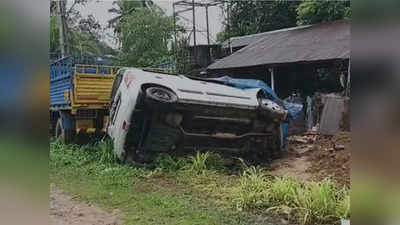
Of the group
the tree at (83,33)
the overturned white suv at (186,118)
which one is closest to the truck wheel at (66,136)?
the overturned white suv at (186,118)

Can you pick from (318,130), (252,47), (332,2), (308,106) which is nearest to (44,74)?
(318,130)

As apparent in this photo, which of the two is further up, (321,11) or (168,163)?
(321,11)

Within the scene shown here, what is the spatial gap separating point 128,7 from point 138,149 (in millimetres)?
15353

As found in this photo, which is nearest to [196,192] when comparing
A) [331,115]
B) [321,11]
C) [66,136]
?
[66,136]

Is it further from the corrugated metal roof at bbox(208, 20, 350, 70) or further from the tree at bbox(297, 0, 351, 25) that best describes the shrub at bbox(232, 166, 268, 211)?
the tree at bbox(297, 0, 351, 25)

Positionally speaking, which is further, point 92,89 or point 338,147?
point 92,89

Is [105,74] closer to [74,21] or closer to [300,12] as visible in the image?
[300,12]

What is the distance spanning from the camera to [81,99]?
314 inches

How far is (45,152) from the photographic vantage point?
109 centimetres

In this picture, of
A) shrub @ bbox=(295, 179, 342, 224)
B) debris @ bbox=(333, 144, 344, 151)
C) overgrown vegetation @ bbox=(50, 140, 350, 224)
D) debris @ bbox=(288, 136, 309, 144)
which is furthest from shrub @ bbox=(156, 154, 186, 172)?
debris @ bbox=(288, 136, 309, 144)

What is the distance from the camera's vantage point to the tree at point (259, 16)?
1712cm

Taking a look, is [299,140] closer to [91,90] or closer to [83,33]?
[91,90]

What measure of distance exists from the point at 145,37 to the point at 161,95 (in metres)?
11.4

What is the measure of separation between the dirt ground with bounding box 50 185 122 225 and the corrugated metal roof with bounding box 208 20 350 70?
675cm
